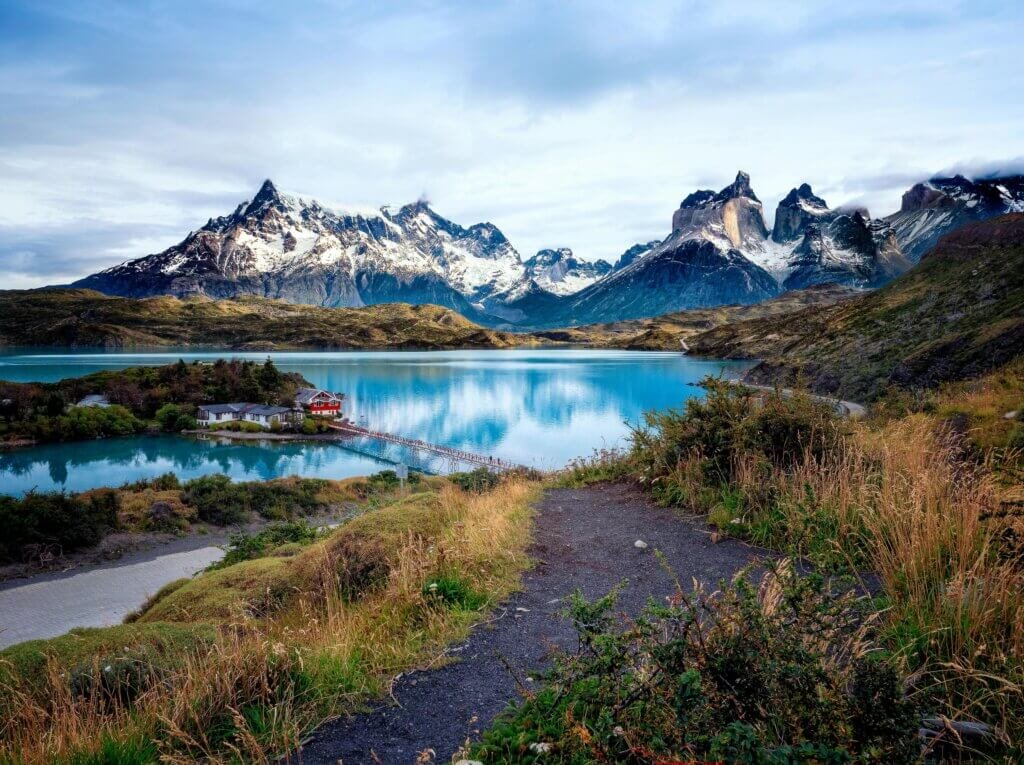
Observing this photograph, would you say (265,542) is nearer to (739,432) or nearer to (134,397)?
(739,432)

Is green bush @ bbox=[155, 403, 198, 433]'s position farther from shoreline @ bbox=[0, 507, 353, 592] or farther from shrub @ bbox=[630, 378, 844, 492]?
shrub @ bbox=[630, 378, 844, 492]

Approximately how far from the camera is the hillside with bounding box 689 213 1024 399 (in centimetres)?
3091

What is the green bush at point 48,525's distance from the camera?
2464 centimetres

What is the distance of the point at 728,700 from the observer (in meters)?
2.92

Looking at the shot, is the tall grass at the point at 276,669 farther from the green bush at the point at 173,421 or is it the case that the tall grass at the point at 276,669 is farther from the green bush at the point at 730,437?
the green bush at the point at 173,421

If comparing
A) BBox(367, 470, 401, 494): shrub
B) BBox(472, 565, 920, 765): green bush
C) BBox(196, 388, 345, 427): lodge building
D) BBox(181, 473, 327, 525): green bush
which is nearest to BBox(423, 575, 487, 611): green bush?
BBox(472, 565, 920, 765): green bush

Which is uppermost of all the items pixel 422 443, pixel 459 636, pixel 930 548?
pixel 930 548

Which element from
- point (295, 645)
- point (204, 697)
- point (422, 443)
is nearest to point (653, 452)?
point (295, 645)

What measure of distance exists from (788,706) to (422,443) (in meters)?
52.2

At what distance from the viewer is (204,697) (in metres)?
4.17

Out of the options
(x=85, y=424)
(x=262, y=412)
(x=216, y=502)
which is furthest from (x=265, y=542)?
(x=85, y=424)

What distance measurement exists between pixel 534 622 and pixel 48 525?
29777mm

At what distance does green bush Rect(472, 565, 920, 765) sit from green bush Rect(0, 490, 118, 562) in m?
30.1

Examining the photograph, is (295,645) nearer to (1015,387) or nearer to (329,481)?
(1015,387)
